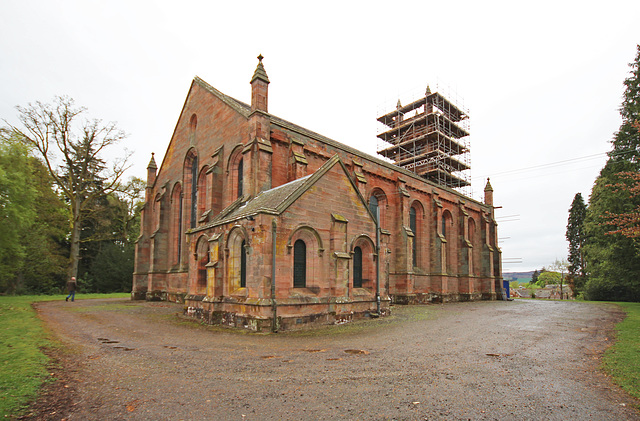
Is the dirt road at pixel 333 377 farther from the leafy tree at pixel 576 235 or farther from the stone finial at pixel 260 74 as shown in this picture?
the leafy tree at pixel 576 235

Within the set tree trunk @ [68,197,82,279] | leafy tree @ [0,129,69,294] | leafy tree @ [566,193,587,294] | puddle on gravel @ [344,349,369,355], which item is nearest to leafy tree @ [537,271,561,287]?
leafy tree @ [566,193,587,294]

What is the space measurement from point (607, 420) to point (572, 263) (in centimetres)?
6272

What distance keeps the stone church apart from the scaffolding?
6.43 metres

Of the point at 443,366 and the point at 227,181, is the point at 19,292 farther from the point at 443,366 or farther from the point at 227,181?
the point at 443,366

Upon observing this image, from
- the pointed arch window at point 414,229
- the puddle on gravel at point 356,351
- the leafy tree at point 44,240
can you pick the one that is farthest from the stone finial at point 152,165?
the puddle on gravel at point 356,351

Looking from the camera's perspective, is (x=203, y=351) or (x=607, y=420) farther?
(x=203, y=351)

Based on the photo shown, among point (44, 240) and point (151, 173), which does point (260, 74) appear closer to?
point (151, 173)

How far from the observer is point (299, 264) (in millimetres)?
14766

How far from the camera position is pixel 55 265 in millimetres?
33562

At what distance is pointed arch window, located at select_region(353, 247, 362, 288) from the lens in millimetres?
17297

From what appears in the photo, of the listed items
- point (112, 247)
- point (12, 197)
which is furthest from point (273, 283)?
point (112, 247)

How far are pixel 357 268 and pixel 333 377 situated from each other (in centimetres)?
1056

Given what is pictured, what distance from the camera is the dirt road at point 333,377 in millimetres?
5273

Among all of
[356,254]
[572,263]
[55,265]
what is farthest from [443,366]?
[572,263]
